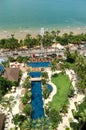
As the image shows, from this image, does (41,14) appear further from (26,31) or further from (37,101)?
(37,101)

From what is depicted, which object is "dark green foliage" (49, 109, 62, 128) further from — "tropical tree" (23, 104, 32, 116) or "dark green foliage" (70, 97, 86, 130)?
"tropical tree" (23, 104, 32, 116)

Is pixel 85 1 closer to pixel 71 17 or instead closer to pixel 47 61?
pixel 71 17

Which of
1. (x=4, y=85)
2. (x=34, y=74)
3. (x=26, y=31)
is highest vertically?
(x=26, y=31)

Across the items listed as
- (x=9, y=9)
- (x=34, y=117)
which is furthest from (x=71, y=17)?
(x=34, y=117)

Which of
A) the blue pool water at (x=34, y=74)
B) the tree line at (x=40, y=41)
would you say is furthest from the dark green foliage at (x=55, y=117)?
the tree line at (x=40, y=41)

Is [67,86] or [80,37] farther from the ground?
[80,37]

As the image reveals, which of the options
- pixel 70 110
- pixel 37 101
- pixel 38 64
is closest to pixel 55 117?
pixel 70 110
